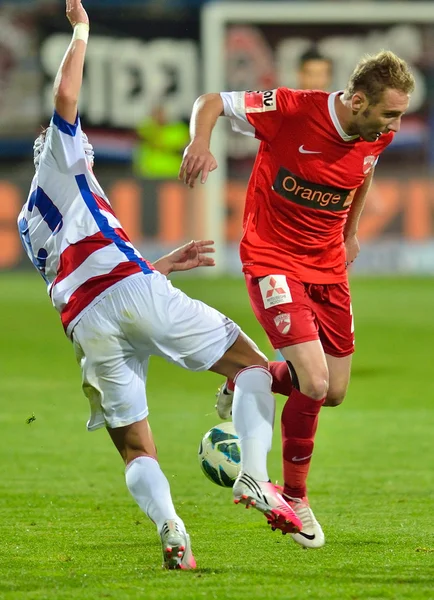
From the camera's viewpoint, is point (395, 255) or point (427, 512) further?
point (395, 255)

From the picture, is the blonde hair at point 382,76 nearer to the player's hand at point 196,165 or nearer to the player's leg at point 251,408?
the player's hand at point 196,165

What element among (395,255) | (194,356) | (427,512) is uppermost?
(194,356)

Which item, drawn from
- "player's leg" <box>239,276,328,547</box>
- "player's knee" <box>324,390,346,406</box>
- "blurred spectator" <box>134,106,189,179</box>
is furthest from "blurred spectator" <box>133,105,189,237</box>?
"player's leg" <box>239,276,328,547</box>

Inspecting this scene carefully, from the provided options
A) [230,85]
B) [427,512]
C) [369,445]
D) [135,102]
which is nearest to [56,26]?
[135,102]

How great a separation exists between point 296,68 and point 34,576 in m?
19.9

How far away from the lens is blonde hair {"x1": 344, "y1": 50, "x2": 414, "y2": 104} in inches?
201

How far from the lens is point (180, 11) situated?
24.1m

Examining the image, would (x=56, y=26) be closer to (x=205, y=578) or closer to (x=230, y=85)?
(x=230, y=85)

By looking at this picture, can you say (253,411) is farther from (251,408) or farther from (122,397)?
(122,397)

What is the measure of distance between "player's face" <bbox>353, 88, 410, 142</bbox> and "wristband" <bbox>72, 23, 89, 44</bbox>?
118cm

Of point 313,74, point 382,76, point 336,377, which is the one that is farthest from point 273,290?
point 313,74

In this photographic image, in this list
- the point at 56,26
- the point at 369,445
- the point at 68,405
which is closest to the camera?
the point at 369,445

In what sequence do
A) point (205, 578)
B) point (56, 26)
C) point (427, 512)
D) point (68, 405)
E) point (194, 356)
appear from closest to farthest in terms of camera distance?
1. point (205, 578)
2. point (194, 356)
3. point (427, 512)
4. point (68, 405)
5. point (56, 26)

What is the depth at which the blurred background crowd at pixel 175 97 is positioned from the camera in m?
23.0
